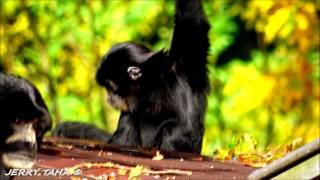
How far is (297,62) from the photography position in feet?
41.0

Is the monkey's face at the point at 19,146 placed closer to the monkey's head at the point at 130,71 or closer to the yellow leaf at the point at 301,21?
the monkey's head at the point at 130,71

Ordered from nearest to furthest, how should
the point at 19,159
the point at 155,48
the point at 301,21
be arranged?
1. the point at 19,159
2. the point at 301,21
3. the point at 155,48

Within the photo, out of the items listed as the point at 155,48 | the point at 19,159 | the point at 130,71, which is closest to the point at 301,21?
the point at 155,48

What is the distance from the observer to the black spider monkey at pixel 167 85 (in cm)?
788

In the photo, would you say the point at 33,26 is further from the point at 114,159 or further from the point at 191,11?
the point at 114,159

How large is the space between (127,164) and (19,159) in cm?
75

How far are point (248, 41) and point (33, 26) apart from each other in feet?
16.2

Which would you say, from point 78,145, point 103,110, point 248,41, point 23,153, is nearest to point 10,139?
point 23,153

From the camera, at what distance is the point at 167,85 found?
802 centimetres

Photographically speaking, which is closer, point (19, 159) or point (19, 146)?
point (19, 159)

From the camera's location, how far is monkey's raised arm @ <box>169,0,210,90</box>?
7812 millimetres

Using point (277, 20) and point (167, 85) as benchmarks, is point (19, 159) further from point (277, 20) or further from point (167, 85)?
point (277, 20)

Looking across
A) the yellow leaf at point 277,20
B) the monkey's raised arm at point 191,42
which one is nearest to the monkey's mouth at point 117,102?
the monkey's raised arm at point 191,42

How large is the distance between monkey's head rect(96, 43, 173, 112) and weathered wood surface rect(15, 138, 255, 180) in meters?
1.71
